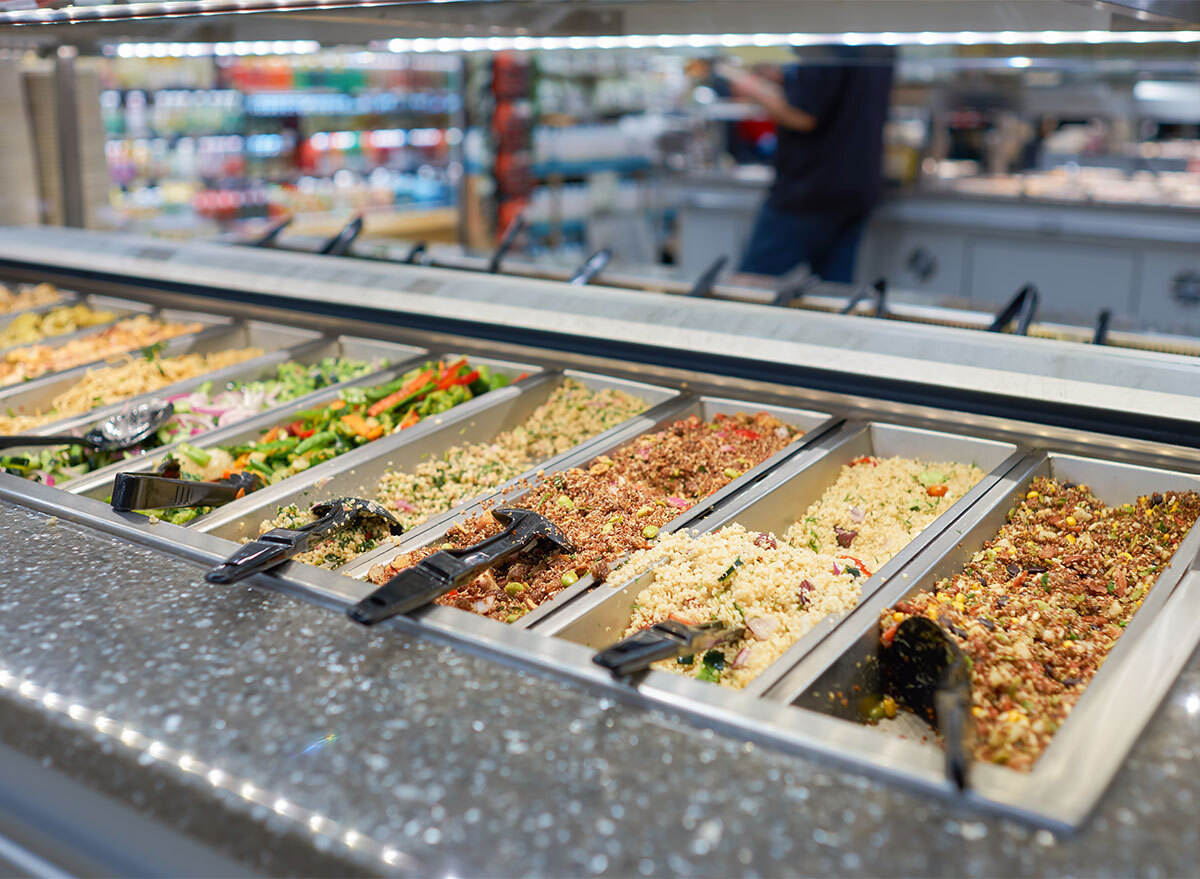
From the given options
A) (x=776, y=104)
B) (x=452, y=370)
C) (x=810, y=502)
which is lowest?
(x=810, y=502)

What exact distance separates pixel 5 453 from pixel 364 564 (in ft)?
2.79

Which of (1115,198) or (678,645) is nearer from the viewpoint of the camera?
(678,645)

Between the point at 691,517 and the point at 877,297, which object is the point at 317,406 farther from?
the point at 877,297

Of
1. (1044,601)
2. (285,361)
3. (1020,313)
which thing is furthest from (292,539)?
(1020,313)

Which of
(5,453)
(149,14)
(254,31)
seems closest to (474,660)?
(5,453)

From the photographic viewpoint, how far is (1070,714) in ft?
3.17

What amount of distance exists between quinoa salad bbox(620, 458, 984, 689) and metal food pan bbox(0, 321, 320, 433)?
117 cm

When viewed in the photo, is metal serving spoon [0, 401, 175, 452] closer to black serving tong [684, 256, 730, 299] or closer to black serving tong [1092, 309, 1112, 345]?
black serving tong [684, 256, 730, 299]

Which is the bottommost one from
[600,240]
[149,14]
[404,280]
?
[600,240]

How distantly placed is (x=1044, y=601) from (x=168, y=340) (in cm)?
198

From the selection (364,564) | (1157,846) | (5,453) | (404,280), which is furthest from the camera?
(404,280)

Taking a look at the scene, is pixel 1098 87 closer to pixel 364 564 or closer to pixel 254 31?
pixel 254 31

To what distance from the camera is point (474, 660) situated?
107 centimetres

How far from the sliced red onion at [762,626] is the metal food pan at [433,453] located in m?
0.48
